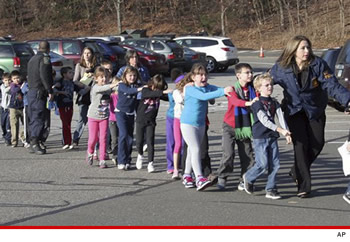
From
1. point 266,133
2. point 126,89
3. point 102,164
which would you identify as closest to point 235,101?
point 266,133

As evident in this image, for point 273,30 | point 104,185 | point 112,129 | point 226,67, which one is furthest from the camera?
point 273,30

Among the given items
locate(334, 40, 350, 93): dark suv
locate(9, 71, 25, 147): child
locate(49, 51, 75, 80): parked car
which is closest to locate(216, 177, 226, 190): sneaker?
locate(9, 71, 25, 147): child

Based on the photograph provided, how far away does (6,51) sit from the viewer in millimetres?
25891

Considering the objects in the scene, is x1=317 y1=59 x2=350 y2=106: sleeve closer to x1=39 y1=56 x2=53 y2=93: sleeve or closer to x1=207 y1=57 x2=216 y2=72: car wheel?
x1=39 y1=56 x2=53 y2=93: sleeve

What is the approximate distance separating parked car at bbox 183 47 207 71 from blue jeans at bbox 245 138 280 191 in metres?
22.9

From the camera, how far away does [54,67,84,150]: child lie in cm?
1284

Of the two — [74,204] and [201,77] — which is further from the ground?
[201,77]

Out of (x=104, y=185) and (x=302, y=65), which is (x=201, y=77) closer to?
(x=302, y=65)

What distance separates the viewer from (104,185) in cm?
970

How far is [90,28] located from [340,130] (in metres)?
43.0

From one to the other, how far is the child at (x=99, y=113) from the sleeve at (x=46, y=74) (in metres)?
1.30

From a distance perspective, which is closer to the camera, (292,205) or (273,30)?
(292,205)

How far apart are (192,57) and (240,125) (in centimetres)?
2299

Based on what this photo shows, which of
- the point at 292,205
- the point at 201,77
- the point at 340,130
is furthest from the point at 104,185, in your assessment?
the point at 340,130
